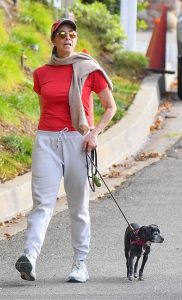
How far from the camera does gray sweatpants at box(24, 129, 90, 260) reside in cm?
737

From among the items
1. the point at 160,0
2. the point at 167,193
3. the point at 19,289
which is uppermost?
the point at 19,289

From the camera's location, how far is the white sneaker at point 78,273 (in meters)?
7.45

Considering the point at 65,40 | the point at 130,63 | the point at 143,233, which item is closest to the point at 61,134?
the point at 65,40

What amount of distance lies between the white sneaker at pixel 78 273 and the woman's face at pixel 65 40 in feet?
4.47

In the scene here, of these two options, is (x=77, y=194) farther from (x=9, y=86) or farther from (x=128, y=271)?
(x=9, y=86)

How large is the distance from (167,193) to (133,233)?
3.78 meters

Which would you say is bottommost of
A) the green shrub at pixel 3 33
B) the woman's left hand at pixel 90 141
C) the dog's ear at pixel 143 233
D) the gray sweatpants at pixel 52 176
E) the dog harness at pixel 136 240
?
the green shrub at pixel 3 33

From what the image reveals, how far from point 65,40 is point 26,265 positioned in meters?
1.45

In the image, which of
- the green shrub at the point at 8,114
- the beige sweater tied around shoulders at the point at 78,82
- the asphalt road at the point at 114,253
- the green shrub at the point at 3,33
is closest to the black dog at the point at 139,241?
the asphalt road at the point at 114,253

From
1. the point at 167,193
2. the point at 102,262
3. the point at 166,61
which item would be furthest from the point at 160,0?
the point at 102,262

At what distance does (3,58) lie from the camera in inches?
549

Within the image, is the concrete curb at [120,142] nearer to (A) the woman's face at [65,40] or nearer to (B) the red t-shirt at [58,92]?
(B) the red t-shirt at [58,92]

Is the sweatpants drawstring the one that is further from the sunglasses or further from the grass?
the grass

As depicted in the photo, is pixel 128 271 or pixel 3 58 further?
pixel 3 58
